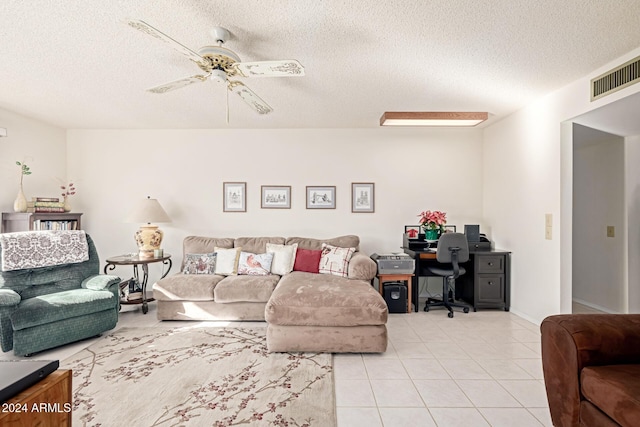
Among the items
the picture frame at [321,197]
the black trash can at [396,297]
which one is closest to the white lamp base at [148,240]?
the picture frame at [321,197]

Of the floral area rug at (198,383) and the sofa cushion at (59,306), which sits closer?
the floral area rug at (198,383)

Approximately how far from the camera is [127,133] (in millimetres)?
4660

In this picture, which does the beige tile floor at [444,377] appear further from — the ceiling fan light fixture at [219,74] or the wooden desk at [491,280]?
the ceiling fan light fixture at [219,74]

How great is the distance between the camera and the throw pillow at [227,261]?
3.89 meters

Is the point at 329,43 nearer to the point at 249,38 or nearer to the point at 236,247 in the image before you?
the point at 249,38

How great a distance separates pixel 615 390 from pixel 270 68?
8.17ft

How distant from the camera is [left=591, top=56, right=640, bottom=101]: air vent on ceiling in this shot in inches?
94.0

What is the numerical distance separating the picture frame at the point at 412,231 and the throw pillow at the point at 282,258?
64.6 inches

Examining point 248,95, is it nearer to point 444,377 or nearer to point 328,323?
point 328,323

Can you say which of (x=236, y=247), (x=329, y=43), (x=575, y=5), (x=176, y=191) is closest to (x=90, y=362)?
(x=236, y=247)

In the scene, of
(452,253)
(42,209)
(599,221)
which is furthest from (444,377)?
(42,209)

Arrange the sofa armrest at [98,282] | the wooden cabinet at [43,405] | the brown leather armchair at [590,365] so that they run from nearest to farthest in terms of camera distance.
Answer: the wooden cabinet at [43,405], the brown leather armchair at [590,365], the sofa armrest at [98,282]

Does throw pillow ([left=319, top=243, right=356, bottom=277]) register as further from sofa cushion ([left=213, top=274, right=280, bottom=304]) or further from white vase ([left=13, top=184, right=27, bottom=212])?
white vase ([left=13, top=184, right=27, bottom=212])

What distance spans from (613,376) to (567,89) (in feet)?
9.23
